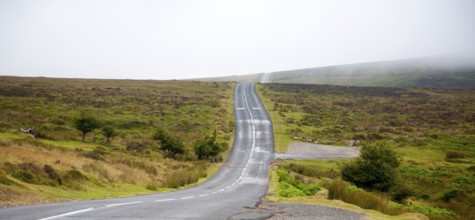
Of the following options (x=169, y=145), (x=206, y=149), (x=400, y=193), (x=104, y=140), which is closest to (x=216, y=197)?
(x=400, y=193)

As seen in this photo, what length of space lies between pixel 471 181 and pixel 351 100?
233ft

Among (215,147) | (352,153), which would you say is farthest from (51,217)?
(352,153)

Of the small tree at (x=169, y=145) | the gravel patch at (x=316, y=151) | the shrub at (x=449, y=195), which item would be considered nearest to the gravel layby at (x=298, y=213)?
the shrub at (x=449, y=195)

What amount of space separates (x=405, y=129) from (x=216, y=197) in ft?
180

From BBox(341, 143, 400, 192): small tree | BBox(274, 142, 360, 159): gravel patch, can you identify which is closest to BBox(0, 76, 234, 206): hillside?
BBox(274, 142, 360, 159): gravel patch

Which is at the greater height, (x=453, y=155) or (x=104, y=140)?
(x=104, y=140)

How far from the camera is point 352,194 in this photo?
690 inches

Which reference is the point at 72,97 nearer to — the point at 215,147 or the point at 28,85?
the point at 28,85

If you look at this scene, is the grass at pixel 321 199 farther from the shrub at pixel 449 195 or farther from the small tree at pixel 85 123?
the small tree at pixel 85 123

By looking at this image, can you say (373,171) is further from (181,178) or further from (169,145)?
(169,145)

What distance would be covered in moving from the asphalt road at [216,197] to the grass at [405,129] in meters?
2.91

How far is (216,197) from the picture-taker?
18.9m

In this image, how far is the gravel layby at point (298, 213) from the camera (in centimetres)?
1222

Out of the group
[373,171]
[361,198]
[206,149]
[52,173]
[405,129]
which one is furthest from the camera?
[405,129]
